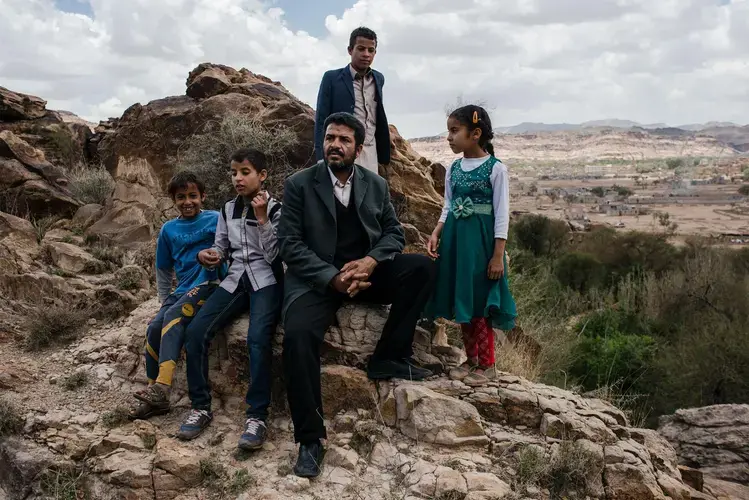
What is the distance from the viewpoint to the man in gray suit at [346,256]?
371 centimetres

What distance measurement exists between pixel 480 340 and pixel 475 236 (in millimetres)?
759

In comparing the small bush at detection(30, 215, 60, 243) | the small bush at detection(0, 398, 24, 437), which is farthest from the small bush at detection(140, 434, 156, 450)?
the small bush at detection(30, 215, 60, 243)

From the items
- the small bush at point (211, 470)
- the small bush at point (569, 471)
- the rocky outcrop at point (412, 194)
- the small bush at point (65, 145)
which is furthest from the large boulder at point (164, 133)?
the small bush at point (65, 145)

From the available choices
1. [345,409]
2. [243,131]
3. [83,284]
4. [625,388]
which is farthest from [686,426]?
[83,284]

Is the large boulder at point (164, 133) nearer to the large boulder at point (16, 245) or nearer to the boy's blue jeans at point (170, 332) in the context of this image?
the large boulder at point (16, 245)

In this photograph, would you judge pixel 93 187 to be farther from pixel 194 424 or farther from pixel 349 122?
pixel 349 122

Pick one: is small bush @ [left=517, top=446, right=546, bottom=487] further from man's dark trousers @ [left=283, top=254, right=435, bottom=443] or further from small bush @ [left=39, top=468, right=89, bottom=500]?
small bush @ [left=39, top=468, right=89, bottom=500]

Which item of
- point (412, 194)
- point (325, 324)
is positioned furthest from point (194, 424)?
point (412, 194)

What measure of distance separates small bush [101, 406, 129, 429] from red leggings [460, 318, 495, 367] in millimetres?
2448

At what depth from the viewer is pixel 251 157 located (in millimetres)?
4066

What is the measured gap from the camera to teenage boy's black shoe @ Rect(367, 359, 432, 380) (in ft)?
12.9

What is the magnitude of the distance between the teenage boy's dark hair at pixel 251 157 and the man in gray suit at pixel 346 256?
0.33m

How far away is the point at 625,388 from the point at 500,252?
364 inches

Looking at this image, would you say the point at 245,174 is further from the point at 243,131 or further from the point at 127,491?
the point at 243,131
